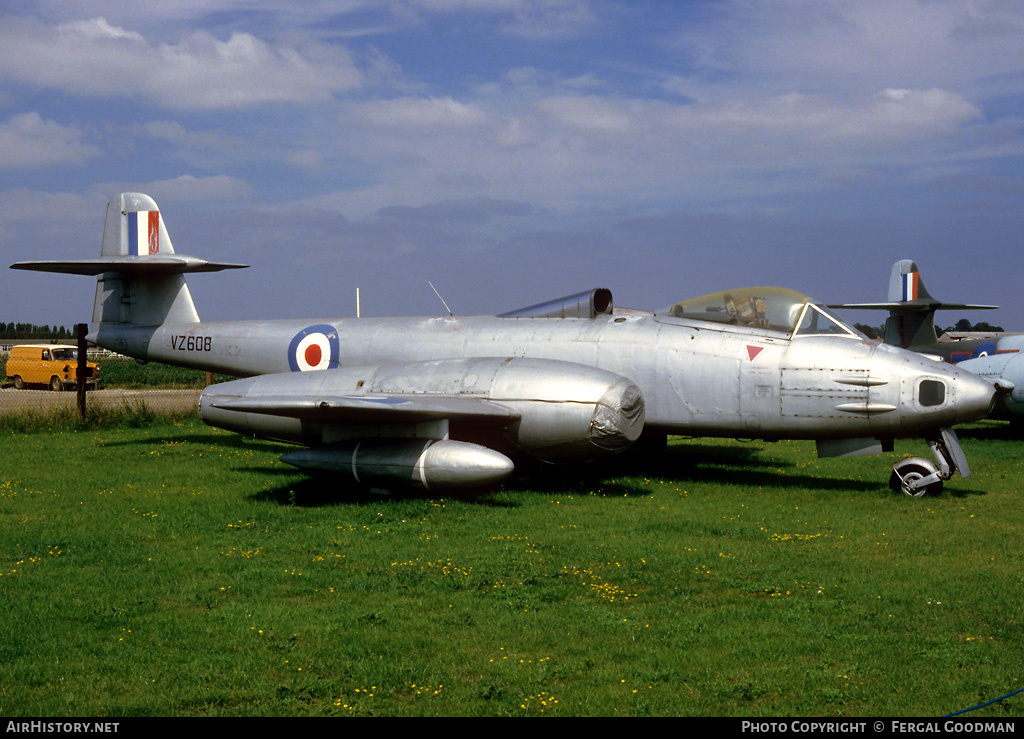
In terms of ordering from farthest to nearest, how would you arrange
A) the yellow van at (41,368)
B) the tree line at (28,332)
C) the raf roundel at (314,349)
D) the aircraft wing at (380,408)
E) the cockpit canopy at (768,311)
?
the tree line at (28,332) → the yellow van at (41,368) → the raf roundel at (314,349) → the cockpit canopy at (768,311) → the aircraft wing at (380,408)

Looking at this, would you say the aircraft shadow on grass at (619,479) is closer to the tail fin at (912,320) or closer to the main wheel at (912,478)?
the main wheel at (912,478)

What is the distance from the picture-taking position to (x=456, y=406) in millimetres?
10203

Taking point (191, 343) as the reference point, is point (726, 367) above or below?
below

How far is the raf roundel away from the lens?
44.6ft

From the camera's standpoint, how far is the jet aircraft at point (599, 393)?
10.0 m

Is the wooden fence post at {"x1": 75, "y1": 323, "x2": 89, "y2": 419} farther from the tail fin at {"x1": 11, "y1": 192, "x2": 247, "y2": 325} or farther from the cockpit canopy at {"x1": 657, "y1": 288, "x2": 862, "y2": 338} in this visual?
the cockpit canopy at {"x1": 657, "y1": 288, "x2": 862, "y2": 338}

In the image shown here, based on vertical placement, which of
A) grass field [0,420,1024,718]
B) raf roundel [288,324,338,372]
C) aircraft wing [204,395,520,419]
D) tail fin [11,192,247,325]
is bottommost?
grass field [0,420,1024,718]

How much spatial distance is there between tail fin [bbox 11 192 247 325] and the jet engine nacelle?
4959mm

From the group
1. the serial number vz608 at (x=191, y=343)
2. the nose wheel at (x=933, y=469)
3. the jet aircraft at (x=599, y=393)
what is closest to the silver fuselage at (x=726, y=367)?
the jet aircraft at (x=599, y=393)

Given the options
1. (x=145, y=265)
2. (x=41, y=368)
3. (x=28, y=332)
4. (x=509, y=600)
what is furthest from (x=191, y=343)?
(x=28, y=332)

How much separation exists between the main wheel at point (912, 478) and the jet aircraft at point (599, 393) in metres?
0.02

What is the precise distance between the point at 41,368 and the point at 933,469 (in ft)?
120

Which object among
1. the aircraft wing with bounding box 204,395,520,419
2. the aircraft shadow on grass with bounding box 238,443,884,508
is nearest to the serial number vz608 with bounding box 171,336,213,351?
the aircraft shadow on grass with bounding box 238,443,884,508

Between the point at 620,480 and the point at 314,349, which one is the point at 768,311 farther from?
the point at 314,349
